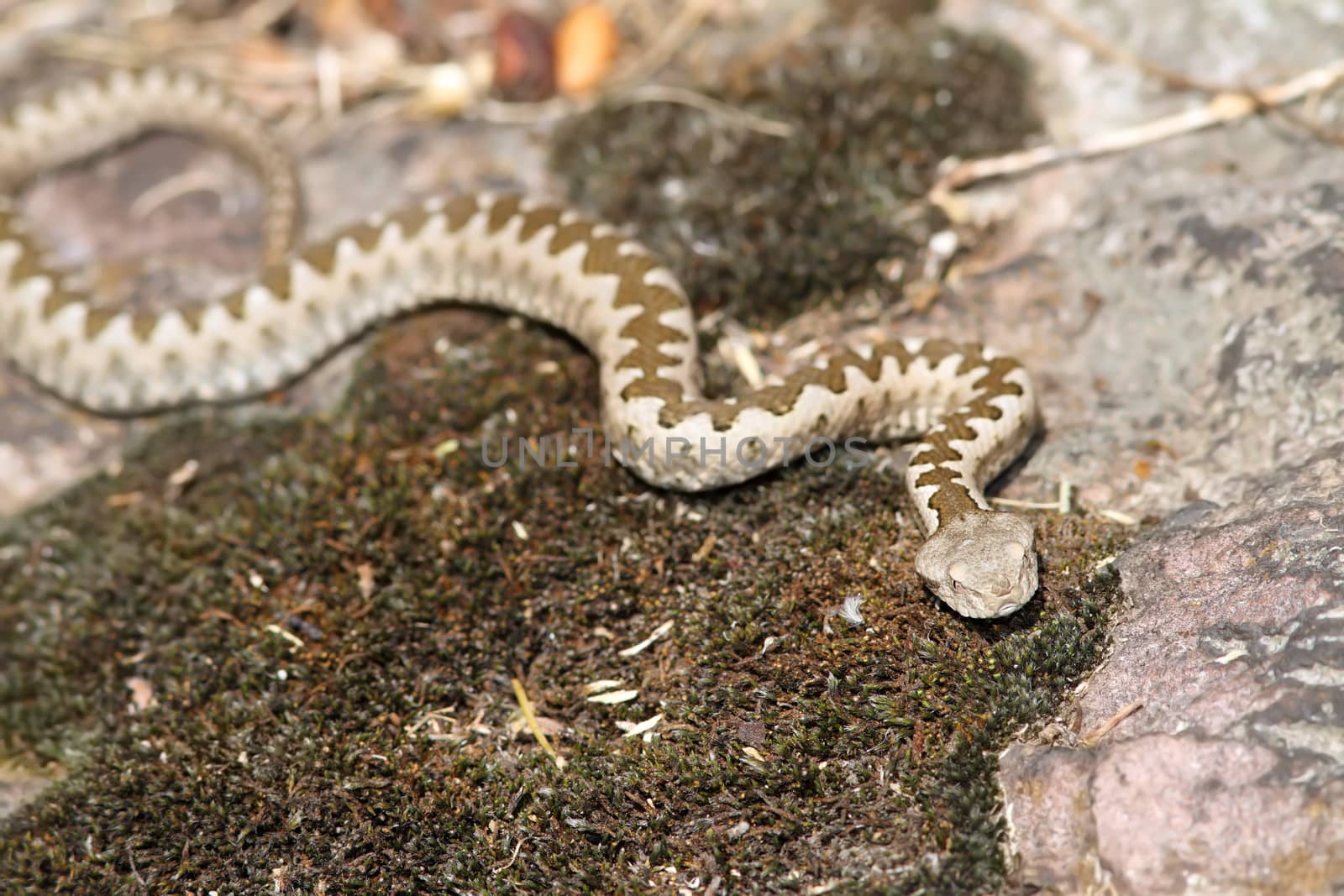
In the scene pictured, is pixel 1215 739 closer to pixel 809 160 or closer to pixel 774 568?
pixel 774 568

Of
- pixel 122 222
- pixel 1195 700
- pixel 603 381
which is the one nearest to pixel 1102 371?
pixel 1195 700

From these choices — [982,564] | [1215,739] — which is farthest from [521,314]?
[1215,739]

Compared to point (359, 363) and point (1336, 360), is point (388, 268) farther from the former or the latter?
point (1336, 360)

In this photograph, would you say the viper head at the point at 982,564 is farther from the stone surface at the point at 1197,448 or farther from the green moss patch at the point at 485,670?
the stone surface at the point at 1197,448

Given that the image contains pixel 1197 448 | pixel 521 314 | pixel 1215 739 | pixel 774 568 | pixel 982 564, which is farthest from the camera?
pixel 521 314

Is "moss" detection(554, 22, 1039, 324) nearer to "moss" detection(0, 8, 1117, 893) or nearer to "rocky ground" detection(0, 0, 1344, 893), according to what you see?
"rocky ground" detection(0, 0, 1344, 893)

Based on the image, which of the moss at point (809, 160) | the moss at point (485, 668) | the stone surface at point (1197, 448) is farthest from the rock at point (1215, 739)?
the moss at point (809, 160)

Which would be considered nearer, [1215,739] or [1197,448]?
[1215,739]
